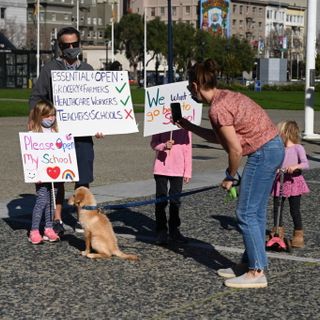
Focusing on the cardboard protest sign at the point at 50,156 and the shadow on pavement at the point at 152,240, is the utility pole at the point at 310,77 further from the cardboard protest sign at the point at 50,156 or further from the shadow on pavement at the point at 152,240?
the cardboard protest sign at the point at 50,156

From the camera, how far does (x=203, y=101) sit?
6828 mm

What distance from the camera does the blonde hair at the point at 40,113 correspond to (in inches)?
343

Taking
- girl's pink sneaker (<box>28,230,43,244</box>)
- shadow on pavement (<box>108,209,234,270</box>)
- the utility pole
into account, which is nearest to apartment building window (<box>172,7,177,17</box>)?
the utility pole

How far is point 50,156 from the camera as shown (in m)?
8.84

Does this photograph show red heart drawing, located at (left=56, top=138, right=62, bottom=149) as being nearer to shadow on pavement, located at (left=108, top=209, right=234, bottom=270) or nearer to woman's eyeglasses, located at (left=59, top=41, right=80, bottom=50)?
woman's eyeglasses, located at (left=59, top=41, right=80, bottom=50)

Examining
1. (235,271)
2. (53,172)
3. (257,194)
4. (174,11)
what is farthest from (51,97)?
(174,11)

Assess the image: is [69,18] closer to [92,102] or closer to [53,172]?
[92,102]

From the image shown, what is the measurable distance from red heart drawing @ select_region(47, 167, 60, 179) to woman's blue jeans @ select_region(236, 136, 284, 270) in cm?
248

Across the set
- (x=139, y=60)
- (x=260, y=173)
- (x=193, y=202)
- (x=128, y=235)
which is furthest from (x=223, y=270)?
(x=139, y=60)

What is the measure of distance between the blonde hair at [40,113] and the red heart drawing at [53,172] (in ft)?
1.27

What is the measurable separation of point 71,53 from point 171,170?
145 cm

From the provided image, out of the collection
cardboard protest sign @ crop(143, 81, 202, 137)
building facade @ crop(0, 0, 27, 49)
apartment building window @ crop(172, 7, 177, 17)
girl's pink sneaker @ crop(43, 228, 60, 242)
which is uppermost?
apartment building window @ crop(172, 7, 177, 17)

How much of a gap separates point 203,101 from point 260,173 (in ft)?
2.20

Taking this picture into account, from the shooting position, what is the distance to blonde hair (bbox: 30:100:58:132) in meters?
8.71
